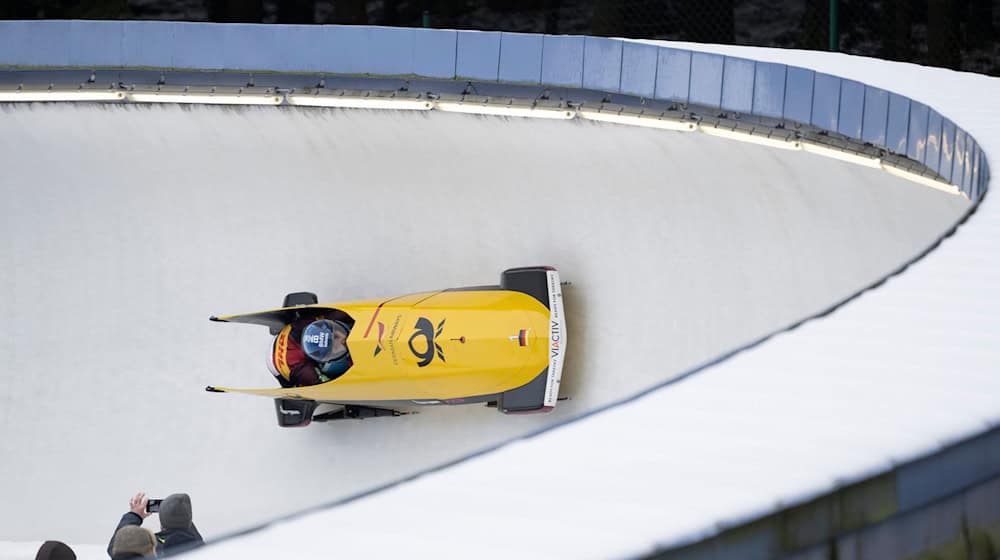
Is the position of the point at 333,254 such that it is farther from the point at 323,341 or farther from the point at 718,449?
the point at 718,449

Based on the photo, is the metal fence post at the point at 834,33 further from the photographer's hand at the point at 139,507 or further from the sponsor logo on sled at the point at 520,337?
the photographer's hand at the point at 139,507

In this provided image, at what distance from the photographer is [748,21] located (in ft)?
58.3

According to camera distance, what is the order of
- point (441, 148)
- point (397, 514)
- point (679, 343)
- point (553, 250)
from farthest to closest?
point (441, 148) → point (553, 250) → point (679, 343) → point (397, 514)

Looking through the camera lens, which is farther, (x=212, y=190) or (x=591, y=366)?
(x=212, y=190)

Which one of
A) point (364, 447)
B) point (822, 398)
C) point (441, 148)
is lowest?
point (364, 447)

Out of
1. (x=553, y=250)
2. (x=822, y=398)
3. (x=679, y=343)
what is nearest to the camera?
(x=822, y=398)

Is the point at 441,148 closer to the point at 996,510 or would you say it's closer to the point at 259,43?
the point at 259,43

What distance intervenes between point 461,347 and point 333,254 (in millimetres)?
2005

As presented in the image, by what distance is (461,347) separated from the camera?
7.11m

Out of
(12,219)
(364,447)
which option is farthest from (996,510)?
(12,219)

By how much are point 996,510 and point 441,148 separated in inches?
269

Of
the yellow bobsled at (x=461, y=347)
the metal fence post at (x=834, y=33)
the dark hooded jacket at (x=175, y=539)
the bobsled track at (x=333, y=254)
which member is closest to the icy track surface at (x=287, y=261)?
the bobsled track at (x=333, y=254)

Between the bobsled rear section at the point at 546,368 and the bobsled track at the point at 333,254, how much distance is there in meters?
0.40

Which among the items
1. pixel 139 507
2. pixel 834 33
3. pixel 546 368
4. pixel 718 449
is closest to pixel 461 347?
pixel 546 368
